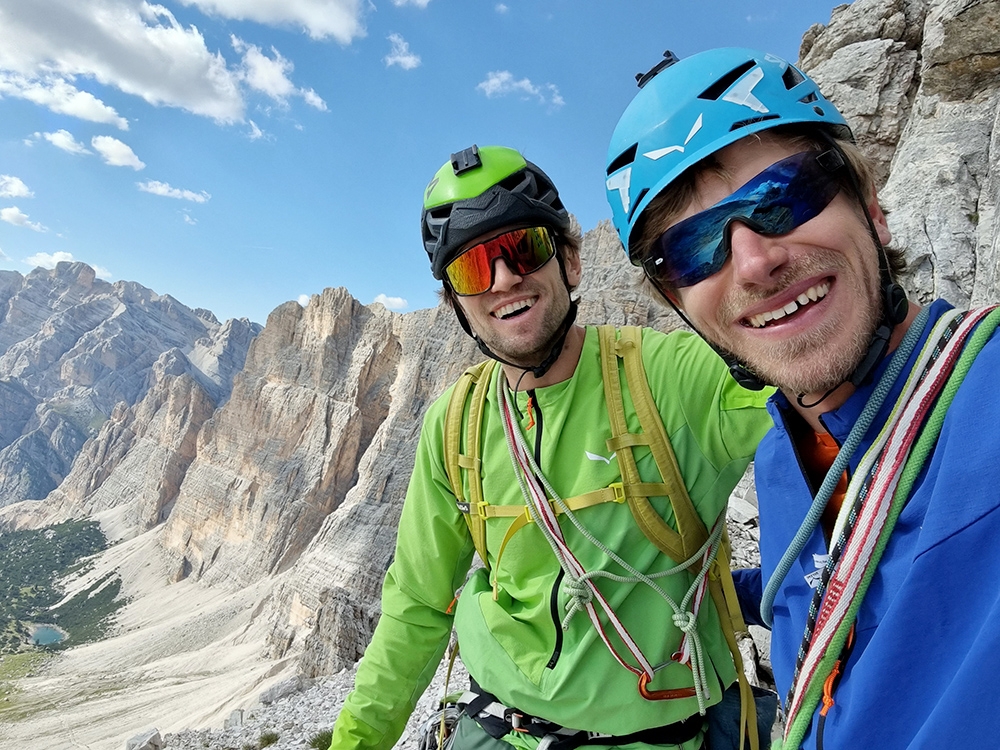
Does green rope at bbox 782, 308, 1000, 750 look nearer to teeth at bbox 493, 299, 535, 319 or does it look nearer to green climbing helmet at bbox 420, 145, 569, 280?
teeth at bbox 493, 299, 535, 319

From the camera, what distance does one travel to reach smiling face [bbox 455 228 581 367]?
10.9ft

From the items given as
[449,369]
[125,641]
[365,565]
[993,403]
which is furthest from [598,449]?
[125,641]

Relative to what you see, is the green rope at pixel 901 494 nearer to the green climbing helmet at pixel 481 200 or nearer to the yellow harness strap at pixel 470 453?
the yellow harness strap at pixel 470 453

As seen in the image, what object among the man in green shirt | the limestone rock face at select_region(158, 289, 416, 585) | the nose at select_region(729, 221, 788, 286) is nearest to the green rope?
the nose at select_region(729, 221, 788, 286)

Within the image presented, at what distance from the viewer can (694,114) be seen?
231 centimetres

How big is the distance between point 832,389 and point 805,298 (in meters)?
0.34

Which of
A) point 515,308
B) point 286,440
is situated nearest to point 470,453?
point 515,308

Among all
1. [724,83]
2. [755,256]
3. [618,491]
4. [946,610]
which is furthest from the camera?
[618,491]

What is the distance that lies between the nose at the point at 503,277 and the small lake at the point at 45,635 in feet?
346

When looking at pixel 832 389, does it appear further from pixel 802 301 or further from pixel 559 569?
pixel 559 569

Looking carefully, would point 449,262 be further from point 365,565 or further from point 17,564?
point 17,564

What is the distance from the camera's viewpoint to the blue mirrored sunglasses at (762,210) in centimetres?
202

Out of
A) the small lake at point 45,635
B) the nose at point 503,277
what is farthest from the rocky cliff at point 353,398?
the small lake at point 45,635

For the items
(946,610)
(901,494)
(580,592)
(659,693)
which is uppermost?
(901,494)
